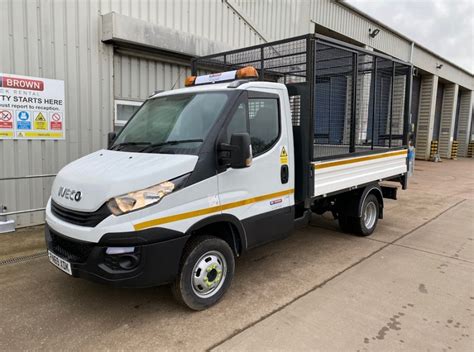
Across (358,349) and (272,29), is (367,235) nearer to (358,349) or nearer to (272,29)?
(358,349)

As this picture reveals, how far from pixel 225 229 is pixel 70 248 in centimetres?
150

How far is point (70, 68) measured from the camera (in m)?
6.53

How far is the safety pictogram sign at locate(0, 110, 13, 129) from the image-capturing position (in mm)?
5875

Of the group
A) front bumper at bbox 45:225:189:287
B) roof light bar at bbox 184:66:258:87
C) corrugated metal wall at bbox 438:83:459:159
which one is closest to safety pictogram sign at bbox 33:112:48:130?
roof light bar at bbox 184:66:258:87

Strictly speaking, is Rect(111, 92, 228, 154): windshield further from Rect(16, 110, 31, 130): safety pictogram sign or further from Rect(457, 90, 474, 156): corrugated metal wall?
Rect(457, 90, 474, 156): corrugated metal wall

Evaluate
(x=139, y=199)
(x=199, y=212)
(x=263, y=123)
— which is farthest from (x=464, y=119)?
(x=139, y=199)

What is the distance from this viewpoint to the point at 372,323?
135 inches

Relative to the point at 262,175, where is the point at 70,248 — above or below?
below

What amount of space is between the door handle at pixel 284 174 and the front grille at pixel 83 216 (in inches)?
80.8

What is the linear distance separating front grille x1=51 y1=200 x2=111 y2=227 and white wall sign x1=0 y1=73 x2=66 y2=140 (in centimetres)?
345

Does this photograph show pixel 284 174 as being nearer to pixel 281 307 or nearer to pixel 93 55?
pixel 281 307

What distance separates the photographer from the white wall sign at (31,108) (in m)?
5.89

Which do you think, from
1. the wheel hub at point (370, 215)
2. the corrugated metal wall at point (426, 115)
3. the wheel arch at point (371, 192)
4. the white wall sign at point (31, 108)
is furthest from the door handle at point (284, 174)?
the corrugated metal wall at point (426, 115)

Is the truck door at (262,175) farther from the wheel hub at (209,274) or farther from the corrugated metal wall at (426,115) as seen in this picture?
the corrugated metal wall at (426,115)
